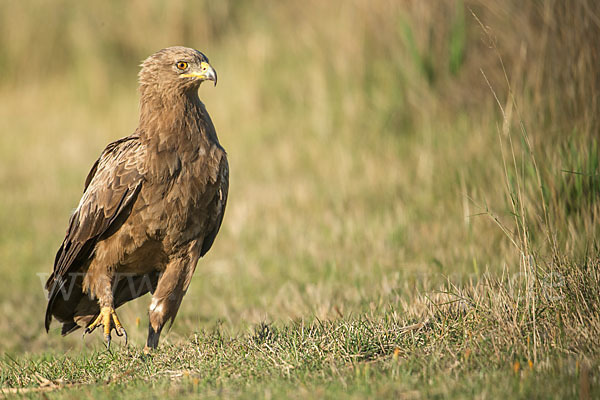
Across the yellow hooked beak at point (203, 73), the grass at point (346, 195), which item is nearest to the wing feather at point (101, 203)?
the yellow hooked beak at point (203, 73)

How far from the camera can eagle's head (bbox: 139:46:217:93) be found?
503 centimetres

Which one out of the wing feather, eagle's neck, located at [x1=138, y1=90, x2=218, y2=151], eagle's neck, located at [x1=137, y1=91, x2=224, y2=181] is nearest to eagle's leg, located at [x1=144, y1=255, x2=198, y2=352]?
the wing feather

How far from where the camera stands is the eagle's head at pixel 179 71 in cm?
503

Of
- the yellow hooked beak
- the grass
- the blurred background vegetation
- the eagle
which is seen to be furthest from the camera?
the blurred background vegetation

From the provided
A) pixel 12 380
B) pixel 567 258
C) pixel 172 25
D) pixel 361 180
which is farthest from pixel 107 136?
pixel 567 258

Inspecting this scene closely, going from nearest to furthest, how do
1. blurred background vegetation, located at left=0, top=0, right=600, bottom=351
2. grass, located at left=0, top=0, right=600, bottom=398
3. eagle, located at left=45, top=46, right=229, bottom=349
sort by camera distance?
grass, located at left=0, top=0, right=600, bottom=398, eagle, located at left=45, top=46, right=229, bottom=349, blurred background vegetation, located at left=0, top=0, right=600, bottom=351

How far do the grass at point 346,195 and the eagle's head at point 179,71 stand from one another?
1624 mm

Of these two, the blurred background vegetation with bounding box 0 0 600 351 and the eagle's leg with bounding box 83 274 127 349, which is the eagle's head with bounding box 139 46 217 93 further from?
the blurred background vegetation with bounding box 0 0 600 351

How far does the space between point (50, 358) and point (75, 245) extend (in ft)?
2.46

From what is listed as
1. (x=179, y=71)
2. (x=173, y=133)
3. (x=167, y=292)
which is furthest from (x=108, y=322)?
(x=179, y=71)

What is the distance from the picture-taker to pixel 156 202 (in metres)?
4.82

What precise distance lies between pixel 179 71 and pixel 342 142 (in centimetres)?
470

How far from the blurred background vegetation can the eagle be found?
73 centimetres

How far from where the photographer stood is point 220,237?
8.70 metres
